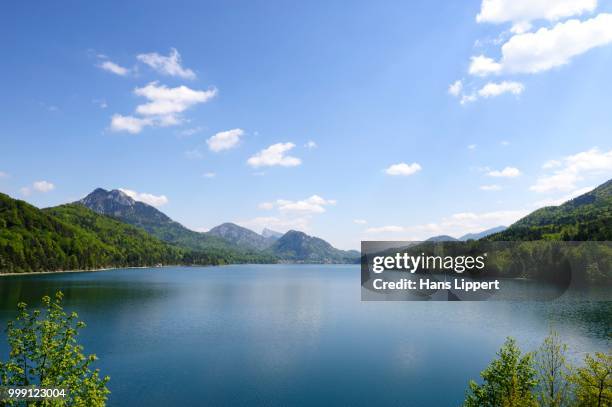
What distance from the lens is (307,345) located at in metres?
79.4

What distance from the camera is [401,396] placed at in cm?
5159

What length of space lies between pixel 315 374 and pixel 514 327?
60.6m

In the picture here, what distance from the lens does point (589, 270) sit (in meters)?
189

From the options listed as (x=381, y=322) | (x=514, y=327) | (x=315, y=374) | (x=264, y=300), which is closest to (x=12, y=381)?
(x=315, y=374)

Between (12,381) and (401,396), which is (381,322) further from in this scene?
(12,381)

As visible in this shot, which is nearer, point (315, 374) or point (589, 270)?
point (315, 374)

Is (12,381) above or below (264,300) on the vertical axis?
above

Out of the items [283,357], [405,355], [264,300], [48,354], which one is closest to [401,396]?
[405,355]

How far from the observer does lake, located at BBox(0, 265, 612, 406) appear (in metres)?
53.2

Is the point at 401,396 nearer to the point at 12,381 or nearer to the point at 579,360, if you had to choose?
the point at 579,360

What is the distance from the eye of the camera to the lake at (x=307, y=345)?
2095 inches

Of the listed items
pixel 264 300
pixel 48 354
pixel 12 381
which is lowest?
pixel 264 300

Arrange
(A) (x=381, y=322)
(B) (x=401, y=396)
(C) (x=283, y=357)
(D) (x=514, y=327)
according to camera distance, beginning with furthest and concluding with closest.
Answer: (A) (x=381, y=322) → (D) (x=514, y=327) → (C) (x=283, y=357) → (B) (x=401, y=396)

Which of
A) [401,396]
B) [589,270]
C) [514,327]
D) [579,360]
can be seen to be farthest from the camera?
[589,270]
